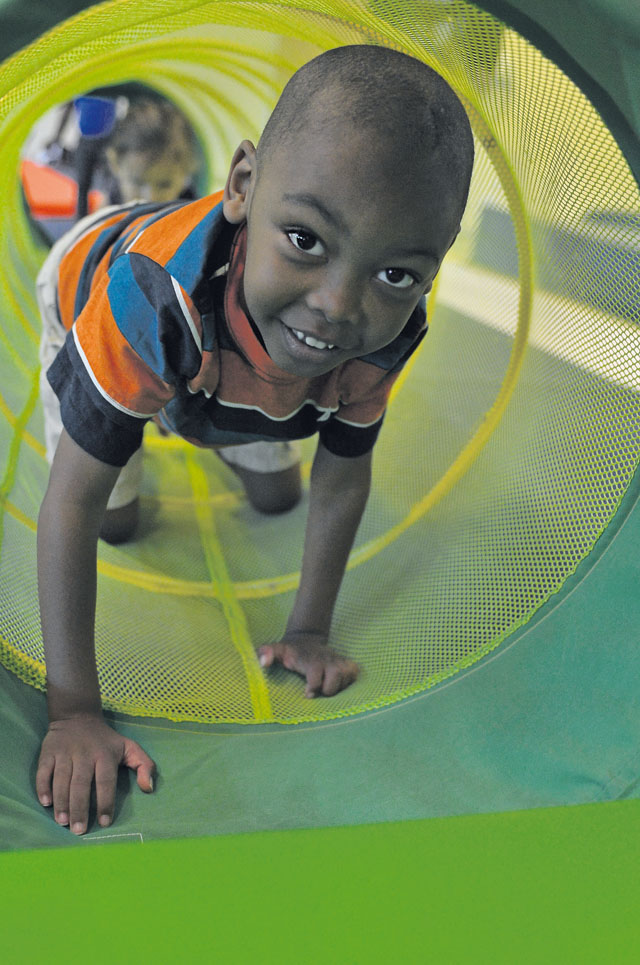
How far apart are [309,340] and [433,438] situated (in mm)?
850

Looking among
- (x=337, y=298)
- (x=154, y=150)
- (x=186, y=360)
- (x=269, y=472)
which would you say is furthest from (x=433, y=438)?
(x=154, y=150)

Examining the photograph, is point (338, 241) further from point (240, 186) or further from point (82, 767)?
point (82, 767)

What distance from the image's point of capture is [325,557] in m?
1.29

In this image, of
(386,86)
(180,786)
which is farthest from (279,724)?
(386,86)

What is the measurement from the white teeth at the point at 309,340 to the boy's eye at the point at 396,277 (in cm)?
9

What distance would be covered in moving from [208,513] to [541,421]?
805mm

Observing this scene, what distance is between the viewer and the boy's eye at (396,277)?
83 centimetres

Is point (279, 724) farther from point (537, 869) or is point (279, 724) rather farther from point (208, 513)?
point (208, 513)

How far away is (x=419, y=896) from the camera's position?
2.17 feet

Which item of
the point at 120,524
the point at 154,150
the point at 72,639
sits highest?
the point at 154,150

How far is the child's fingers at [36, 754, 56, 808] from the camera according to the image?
0.96 m

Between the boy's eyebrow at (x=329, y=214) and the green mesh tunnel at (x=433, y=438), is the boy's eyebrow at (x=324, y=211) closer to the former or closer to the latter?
the boy's eyebrow at (x=329, y=214)

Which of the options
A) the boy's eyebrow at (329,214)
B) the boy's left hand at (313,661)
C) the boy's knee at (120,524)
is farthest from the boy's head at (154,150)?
the boy's eyebrow at (329,214)

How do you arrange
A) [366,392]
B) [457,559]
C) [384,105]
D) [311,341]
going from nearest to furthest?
[384,105] → [311,341] → [366,392] → [457,559]
